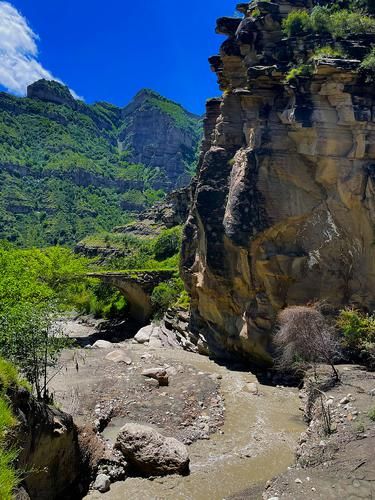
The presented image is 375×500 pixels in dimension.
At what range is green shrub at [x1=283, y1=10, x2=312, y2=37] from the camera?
23781 mm

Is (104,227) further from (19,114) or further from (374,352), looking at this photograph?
(374,352)

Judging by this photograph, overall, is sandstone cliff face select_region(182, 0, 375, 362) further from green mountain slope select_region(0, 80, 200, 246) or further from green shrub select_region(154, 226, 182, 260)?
green mountain slope select_region(0, 80, 200, 246)

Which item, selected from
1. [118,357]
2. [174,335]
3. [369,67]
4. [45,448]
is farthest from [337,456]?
[174,335]

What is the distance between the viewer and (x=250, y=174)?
23.3 metres

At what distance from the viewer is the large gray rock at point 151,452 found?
13.0 meters

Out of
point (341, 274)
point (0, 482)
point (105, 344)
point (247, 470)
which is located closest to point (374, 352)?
point (341, 274)

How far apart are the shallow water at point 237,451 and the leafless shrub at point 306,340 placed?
2.27 m

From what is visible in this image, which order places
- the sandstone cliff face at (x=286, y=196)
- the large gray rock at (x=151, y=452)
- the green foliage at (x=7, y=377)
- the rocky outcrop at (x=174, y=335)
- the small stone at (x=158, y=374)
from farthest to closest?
the rocky outcrop at (x=174, y=335) < the sandstone cliff face at (x=286, y=196) < the small stone at (x=158, y=374) < the large gray rock at (x=151, y=452) < the green foliage at (x=7, y=377)

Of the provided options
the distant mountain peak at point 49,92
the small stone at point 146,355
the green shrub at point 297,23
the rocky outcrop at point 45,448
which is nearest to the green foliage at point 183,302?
→ the small stone at point 146,355

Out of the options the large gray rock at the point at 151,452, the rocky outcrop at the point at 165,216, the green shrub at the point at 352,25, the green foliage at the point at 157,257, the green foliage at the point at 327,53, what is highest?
the green shrub at the point at 352,25

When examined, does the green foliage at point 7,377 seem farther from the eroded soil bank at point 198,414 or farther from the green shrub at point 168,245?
the green shrub at point 168,245

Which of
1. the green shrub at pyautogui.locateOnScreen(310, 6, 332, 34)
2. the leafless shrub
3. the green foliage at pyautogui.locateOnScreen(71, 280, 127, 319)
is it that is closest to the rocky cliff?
Answer: the green foliage at pyautogui.locateOnScreen(71, 280, 127, 319)

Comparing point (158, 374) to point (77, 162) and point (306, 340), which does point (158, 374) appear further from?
point (77, 162)

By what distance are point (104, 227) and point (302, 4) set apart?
9218 centimetres
